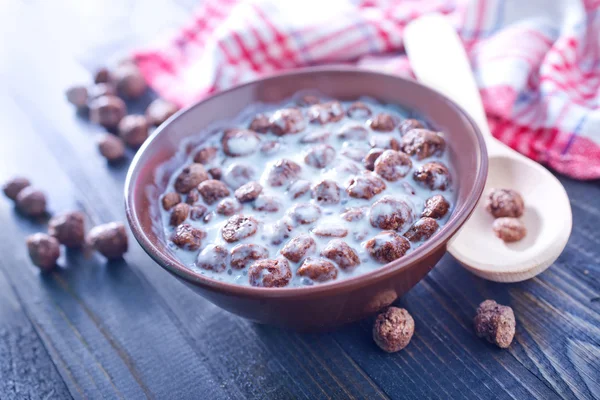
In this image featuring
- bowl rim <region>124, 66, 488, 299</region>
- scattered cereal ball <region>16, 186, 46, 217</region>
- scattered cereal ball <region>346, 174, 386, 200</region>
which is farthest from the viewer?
scattered cereal ball <region>16, 186, 46, 217</region>

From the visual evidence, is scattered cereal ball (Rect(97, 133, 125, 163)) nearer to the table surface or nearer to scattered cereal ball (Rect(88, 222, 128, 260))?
the table surface

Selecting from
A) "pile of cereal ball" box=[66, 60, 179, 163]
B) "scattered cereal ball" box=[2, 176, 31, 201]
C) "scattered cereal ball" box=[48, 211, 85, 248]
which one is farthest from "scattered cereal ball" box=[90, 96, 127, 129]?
"scattered cereal ball" box=[48, 211, 85, 248]

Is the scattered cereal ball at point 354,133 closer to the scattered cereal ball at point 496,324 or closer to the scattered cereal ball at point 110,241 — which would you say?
the scattered cereal ball at point 496,324

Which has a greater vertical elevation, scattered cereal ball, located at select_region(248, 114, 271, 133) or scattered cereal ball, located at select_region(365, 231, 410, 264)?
scattered cereal ball, located at select_region(248, 114, 271, 133)

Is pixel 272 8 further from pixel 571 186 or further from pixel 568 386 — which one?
pixel 568 386

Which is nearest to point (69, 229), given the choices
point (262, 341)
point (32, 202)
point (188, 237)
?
point (32, 202)

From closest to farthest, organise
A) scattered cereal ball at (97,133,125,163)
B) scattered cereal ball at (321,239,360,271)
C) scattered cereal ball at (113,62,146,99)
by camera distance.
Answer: scattered cereal ball at (321,239,360,271) → scattered cereal ball at (97,133,125,163) → scattered cereal ball at (113,62,146,99)

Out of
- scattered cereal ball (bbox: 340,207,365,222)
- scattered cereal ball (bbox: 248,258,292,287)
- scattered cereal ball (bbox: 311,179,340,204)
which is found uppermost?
scattered cereal ball (bbox: 248,258,292,287)

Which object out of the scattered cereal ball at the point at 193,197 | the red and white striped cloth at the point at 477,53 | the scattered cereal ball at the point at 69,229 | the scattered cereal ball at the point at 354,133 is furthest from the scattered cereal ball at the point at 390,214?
the scattered cereal ball at the point at 69,229
